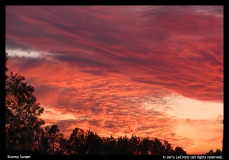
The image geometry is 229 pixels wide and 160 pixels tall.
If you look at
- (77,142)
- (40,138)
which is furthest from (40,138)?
(77,142)

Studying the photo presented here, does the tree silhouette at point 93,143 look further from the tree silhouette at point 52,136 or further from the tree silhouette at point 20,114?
the tree silhouette at point 20,114

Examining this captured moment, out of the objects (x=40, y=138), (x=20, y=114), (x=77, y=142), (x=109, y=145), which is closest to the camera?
(x=20, y=114)

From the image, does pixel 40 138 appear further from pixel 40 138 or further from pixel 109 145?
pixel 109 145

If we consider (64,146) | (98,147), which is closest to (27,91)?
(64,146)

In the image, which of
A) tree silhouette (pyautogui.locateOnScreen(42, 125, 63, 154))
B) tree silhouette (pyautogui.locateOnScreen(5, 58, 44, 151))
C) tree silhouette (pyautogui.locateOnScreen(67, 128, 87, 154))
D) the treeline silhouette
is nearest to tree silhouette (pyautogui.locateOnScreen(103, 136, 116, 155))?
the treeline silhouette

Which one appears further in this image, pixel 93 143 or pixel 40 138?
pixel 93 143

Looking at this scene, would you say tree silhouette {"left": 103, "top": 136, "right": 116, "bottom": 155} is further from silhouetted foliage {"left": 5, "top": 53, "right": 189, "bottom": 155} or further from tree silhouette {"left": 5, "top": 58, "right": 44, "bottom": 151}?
tree silhouette {"left": 5, "top": 58, "right": 44, "bottom": 151}

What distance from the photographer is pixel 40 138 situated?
353ft

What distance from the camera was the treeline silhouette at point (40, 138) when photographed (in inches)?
1970

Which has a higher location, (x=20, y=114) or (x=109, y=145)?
(x=20, y=114)
